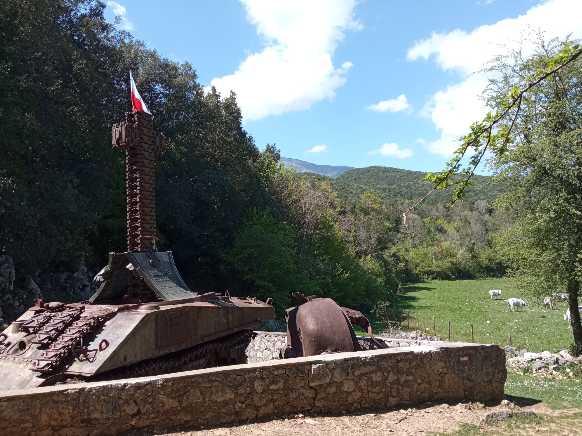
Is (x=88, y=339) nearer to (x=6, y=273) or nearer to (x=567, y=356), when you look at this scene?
(x=6, y=273)

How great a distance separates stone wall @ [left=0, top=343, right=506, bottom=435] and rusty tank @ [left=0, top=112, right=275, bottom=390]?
1.57 m

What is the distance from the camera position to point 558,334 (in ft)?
78.5

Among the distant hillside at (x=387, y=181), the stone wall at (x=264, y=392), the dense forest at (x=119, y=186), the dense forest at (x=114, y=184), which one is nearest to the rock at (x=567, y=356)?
the dense forest at (x=119, y=186)

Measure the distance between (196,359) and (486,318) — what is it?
26552 mm

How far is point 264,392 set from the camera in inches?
243

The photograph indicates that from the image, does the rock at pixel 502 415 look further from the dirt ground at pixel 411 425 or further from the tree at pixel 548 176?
A: the tree at pixel 548 176

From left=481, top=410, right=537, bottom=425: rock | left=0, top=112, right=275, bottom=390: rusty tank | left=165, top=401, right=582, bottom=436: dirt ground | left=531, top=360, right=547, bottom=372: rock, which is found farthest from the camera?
left=531, top=360, right=547, bottom=372: rock

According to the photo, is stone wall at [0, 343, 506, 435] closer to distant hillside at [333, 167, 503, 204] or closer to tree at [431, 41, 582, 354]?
tree at [431, 41, 582, 354]

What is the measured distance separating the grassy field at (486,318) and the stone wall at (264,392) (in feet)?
39.1

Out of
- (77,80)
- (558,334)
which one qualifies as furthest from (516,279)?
(77,80)

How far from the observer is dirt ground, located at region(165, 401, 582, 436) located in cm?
588

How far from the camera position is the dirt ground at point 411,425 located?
19.3 ft

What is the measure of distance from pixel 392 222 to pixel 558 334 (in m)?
46.8

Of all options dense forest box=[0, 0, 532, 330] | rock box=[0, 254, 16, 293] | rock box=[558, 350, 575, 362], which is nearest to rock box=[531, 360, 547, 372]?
rock box=[558, 350, 575, 362]
